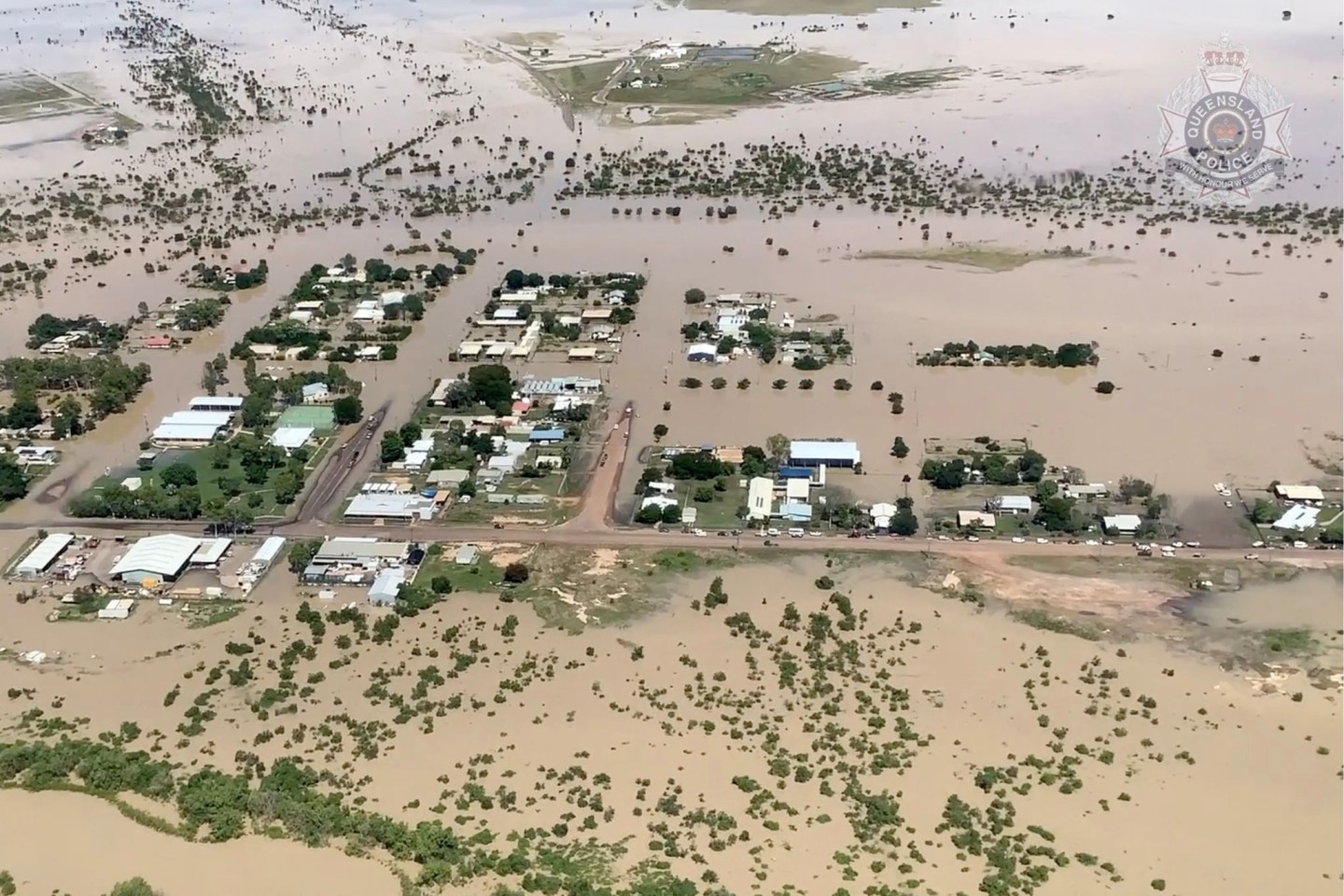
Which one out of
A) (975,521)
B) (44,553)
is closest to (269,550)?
(44,553)

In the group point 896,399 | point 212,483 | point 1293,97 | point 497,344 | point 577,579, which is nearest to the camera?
point 577,579

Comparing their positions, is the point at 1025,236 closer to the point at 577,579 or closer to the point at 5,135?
the point at 577,579

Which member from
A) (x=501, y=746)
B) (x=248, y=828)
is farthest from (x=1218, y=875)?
(x=248, y=828)

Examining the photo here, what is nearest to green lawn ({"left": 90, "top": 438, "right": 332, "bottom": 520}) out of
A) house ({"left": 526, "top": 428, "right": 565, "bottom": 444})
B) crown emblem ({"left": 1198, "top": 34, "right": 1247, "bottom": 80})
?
house ({"left": 526, "top": 428, "right": 565, "bottom": 444})

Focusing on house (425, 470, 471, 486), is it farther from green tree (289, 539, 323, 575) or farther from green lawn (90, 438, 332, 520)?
green tree (289, 539, 323, 575)

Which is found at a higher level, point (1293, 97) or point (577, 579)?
point (1293, 97)

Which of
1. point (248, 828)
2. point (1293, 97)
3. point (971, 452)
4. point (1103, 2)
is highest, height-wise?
point (1103, 2)

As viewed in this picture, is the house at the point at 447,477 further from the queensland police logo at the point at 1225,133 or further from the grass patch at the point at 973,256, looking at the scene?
the queensland police logo at the point at 1225,133

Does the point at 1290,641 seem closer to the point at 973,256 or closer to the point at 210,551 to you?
the point at 210,551

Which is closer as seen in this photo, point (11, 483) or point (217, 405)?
point (11, 483)
